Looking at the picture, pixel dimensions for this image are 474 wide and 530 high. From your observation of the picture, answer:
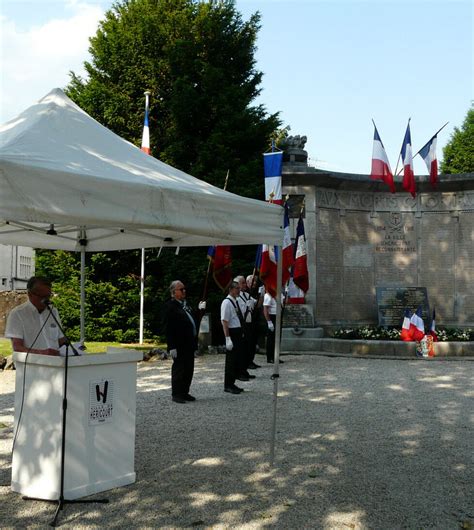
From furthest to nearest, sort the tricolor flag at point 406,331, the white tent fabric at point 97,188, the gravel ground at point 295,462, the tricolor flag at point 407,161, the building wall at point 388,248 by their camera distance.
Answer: the building wall at point 388,248, the tricolor flag at point 407,161, the tricolor flag at point 406,331, the gravel ground at point 295,462, the white tent fabric at point 97,188

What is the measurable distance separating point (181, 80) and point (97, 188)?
17.1m

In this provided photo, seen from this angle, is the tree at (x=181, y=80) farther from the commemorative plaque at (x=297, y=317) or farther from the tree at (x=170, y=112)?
the commemorative plaque at (x=297, y=317)

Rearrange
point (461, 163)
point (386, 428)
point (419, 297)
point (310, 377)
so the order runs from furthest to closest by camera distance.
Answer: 1. point (461, 163)
2. point (419, 297)
3. point (310, 377)
4. point (386, 428)

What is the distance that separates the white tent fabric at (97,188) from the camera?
14.9 feet

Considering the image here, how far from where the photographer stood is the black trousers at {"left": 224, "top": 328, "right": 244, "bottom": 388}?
34.4 ft

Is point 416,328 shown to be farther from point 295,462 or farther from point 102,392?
point 102,392

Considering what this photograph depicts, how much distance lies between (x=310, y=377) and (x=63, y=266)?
39.5 feet

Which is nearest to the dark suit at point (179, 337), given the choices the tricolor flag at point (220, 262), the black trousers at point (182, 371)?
the black trousers at point (182, 371)

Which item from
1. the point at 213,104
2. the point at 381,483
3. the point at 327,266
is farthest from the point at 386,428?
the point at 213,104

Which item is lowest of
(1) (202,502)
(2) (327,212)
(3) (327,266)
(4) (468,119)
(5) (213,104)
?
(1) (202,502)

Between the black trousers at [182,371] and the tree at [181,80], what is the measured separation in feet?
37.6

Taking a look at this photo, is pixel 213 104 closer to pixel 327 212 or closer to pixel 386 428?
pixel 327 212

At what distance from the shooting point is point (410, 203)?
19.1 m

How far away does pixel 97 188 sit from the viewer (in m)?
4.79
